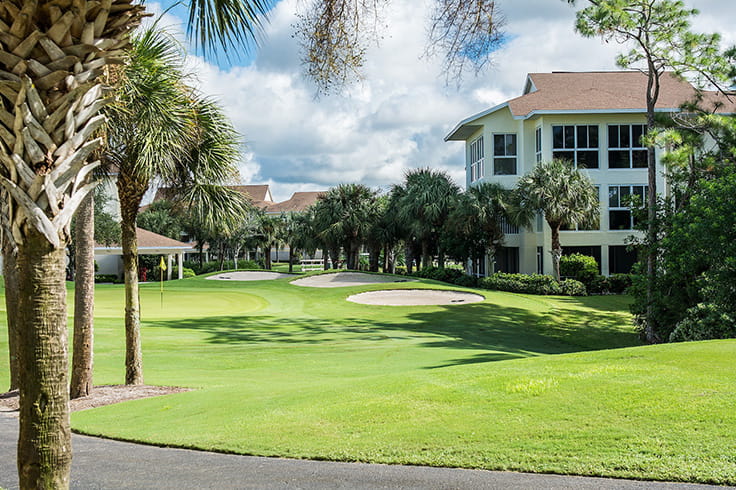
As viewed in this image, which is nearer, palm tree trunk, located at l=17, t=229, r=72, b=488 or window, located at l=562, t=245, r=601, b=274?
palm tree trunk, located at l=17, t=229, r=72, b=488

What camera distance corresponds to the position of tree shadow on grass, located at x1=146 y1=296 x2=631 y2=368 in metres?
18.7

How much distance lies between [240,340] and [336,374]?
6.30 metres

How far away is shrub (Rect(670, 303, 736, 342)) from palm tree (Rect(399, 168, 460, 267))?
2165 cm

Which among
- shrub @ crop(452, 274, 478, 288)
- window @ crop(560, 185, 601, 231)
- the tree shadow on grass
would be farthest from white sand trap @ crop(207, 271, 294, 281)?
window @ crop(560, 185, 601, 231)

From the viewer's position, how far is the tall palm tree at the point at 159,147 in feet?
33.9

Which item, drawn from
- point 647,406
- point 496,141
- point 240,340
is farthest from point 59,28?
point 496,141

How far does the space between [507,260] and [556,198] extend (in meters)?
8.84

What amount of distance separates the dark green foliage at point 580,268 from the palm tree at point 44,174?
3243 centimetres

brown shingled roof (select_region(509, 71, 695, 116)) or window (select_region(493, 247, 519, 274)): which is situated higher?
brown shingled roof (select_region(509, 71, 695, 116))

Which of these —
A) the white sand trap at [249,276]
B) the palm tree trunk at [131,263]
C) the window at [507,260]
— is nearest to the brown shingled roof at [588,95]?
the window at [507,260]

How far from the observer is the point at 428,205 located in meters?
37.9

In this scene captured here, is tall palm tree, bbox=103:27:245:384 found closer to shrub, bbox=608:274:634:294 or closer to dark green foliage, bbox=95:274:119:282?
shrub, bbox=608:274:634:294

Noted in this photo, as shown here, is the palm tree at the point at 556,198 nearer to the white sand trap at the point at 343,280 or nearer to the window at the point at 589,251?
Result: the window at the point at 589,251

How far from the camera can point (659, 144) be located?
1833 centimetres
